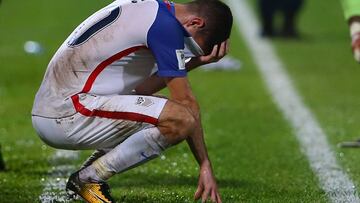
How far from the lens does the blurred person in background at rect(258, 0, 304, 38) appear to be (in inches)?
852

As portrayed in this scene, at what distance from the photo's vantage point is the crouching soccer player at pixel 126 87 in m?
7.08

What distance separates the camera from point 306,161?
9.84m

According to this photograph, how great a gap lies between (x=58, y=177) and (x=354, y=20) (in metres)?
2.92

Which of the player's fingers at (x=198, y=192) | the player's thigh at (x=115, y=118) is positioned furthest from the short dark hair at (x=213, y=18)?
the player's fingers at (x=198, y=192)

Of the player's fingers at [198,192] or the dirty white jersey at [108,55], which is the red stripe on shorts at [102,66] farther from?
the player's fingers at [198,192]

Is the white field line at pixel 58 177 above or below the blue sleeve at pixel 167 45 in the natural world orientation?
below

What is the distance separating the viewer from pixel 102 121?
7316 millimetres

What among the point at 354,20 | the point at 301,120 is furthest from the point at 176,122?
the point at 301,120

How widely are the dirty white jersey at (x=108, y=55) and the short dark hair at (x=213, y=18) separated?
11 cm

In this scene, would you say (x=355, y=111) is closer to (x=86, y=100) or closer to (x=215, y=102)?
(x=215, y=102)

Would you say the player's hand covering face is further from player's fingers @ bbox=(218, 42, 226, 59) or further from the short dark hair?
the short dark hair

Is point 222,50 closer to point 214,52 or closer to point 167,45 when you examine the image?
point 214,52

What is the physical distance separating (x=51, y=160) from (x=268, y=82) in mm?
6483

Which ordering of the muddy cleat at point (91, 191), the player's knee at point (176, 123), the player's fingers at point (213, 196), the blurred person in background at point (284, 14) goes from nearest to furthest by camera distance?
the player's fingers at point (213, 196) → the player's knee at point (176, 123) → the muddy cleat at point (91, 191) → the blurred person in background at point (284, 14)
